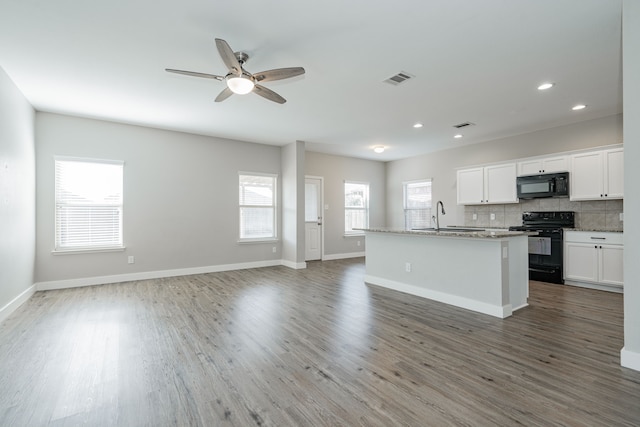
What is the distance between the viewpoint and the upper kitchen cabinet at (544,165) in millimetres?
5230

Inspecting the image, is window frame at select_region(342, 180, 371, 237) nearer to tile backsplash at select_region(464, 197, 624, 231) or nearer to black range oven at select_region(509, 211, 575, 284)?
tile backsplash at select_region(464, 197, 624, 231)

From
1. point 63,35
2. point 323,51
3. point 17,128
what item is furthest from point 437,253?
point 17,128

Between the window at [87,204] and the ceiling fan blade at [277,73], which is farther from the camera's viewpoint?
the window at [87,204]

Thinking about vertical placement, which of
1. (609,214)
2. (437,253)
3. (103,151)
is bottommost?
(437,253)

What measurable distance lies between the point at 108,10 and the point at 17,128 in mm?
2708

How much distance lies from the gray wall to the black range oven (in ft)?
12.8

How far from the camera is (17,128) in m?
3.89

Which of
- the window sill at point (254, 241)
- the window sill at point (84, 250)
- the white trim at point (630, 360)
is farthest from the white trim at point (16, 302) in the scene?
the white trim at point (630, 360)

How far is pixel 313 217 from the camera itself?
781 cm

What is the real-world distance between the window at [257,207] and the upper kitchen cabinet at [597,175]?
5.64 m

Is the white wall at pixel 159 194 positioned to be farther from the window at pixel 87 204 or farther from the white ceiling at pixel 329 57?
the white ceiling at pixel 329 57

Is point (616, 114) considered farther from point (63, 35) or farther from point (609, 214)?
point (63, 35)

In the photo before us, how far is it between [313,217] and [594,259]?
5.41 metres

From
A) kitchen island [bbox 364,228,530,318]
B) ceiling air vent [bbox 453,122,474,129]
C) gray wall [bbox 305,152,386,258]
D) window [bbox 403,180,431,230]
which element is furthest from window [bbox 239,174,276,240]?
ceiling air vent [bbox 453,122,474,129]
